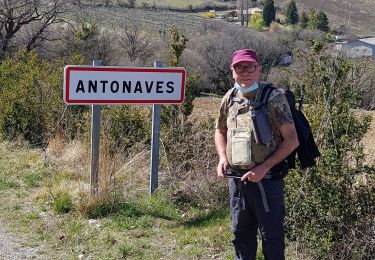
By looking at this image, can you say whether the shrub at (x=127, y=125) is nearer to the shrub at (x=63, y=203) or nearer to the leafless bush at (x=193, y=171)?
the leafless bush at (x=193, y=171)

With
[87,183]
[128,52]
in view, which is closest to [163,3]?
[128,52]

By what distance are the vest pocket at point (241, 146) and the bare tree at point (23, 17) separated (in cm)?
2271

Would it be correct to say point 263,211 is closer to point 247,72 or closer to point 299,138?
point 299,138

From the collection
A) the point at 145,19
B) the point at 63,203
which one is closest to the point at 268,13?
the point at 145,19

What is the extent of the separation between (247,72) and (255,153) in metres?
0.54

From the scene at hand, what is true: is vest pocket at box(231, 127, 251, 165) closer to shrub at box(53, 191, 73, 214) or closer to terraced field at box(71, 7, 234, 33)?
shrub at box(53, 191, 73, 214)

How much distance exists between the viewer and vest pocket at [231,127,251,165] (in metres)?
3.67

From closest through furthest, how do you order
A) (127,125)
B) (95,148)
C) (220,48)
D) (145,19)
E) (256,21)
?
1. (95,148)
2. (127,125)
3. (220,48)
4. (145,19)
5. (256,21)

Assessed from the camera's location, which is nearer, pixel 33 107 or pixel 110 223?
pixel 110 223

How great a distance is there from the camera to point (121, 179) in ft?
21.7

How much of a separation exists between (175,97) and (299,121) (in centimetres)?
276

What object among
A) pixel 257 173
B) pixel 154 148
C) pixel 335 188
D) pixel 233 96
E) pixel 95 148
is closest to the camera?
pixel 257 173

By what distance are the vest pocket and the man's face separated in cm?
31

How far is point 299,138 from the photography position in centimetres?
370
